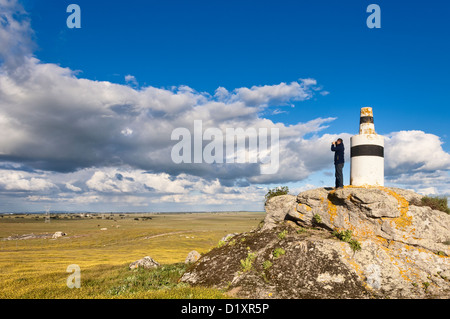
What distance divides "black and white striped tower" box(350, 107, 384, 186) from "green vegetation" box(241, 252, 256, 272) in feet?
30.4

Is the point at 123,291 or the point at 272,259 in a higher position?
the point at 272,259

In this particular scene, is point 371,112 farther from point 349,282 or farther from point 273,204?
point 349,282

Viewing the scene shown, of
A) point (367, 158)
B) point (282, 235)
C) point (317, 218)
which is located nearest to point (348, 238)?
point (317, 218)

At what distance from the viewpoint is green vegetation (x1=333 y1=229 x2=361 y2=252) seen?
51.7ft

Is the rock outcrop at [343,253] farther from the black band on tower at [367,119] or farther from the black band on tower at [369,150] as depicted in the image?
the black band on tower at [367,119]

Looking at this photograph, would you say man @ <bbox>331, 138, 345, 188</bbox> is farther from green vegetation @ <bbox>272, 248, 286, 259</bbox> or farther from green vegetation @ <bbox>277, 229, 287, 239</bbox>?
green vegetation @ <bbox>272, 248, 286, 259</bbox>

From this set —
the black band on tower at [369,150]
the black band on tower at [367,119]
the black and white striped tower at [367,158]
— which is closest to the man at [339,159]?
→ the black and white striped tower at [367,158]

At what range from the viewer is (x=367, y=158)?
65.6ft

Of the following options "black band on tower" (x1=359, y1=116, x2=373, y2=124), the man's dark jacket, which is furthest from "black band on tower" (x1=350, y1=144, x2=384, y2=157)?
"black band on tower" (x1=359, y1=116, x2=373, y2=124)

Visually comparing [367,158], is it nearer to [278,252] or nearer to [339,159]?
[339,159]

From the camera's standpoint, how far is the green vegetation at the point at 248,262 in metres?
16.3
